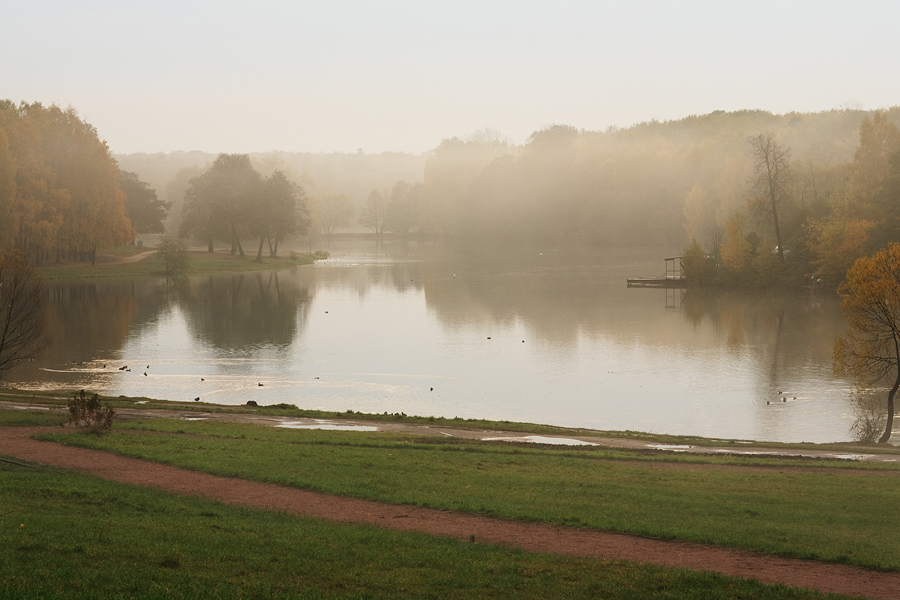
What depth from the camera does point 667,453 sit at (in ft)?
69.1

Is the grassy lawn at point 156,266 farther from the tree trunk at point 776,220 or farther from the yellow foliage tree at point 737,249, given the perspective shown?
the tree trunk at point 776,220

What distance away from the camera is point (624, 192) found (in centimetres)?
14338

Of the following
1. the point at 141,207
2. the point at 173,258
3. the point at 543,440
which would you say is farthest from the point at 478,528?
the point at 141,207

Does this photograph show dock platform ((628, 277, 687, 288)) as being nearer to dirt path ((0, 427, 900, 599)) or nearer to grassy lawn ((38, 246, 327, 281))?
grassy lawn ((38, 246, 327, 281))

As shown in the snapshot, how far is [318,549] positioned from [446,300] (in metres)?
56.9

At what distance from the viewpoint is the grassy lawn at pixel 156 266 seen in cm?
7944

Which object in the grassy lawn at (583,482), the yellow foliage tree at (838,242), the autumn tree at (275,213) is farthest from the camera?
the autumn tree at (275,213)

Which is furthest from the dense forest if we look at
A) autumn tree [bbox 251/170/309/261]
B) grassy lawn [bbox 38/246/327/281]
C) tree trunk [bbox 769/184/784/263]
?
tree trunk [bbox 769/184/784/263]

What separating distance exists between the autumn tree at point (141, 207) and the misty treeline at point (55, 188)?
594 inches

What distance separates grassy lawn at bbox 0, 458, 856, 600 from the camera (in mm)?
8875

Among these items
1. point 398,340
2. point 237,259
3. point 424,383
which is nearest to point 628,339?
point 398,340

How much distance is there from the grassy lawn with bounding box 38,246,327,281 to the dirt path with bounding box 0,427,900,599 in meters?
62.3

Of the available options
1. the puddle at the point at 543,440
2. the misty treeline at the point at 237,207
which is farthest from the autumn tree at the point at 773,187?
the misty treeline at the point at 237,207

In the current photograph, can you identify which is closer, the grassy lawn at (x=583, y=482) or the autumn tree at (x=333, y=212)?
the grassy lawn at (x=583, y=482)
